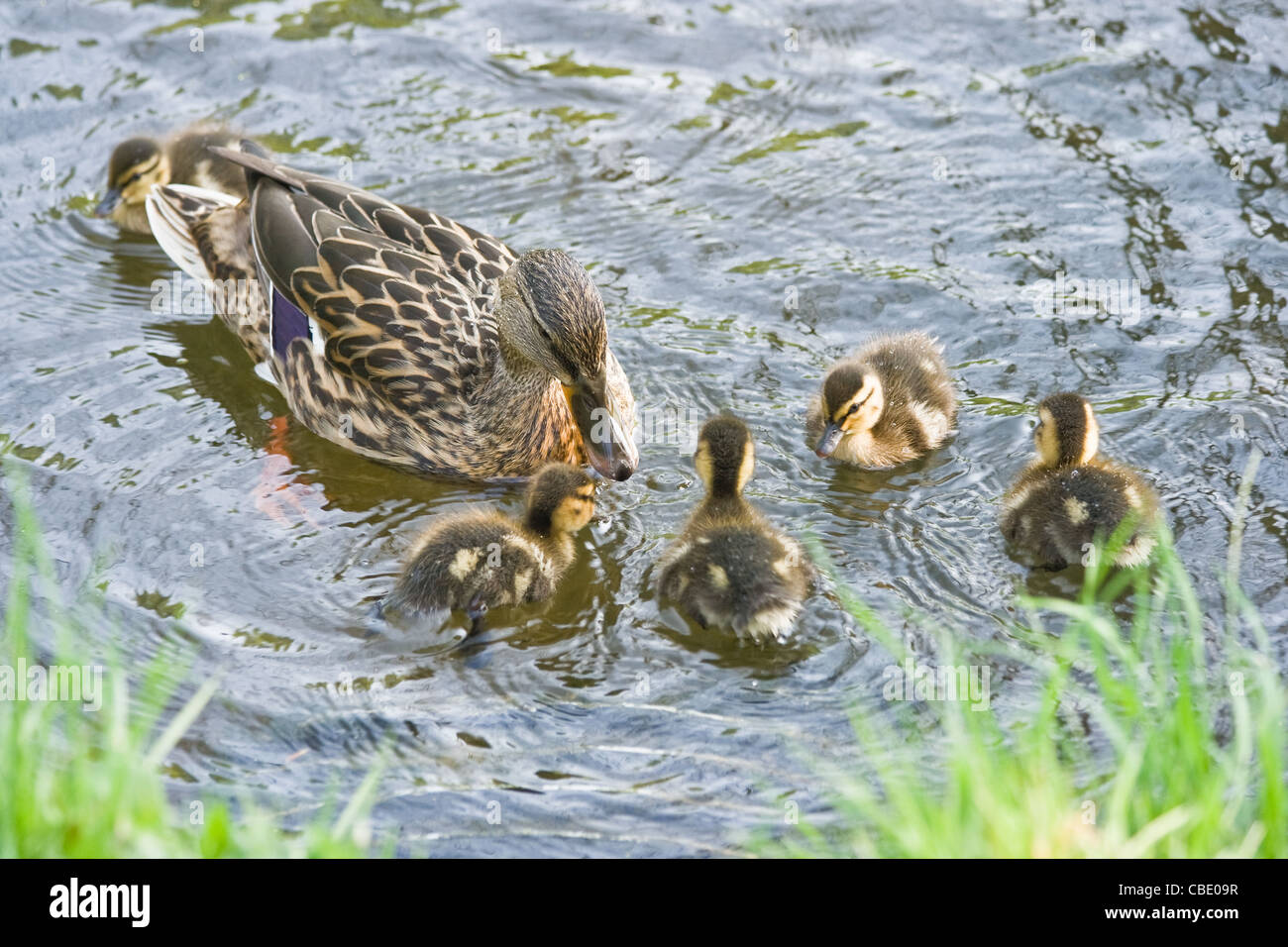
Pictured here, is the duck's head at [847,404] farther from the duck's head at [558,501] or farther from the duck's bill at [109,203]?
the duck's bill at [109,203]

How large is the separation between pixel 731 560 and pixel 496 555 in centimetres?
75

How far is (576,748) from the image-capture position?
13.1 ft

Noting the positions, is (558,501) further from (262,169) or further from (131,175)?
(131,175)

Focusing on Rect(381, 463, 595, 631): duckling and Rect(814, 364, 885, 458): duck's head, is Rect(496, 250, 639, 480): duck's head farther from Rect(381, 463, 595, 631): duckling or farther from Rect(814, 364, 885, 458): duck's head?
Rect(814, 364, 885, 458): duck's head

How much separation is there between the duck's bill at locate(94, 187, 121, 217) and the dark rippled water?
0.46 feet

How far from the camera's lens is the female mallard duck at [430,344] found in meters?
5.05

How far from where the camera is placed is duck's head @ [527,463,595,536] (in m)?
4.67

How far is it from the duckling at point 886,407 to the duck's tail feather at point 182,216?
2915 millimetres

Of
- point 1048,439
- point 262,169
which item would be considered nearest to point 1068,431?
point 1048,439

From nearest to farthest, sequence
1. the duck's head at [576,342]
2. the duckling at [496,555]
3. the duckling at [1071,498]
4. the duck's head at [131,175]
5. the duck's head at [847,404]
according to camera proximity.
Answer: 1. the duckling at [496,555]
2. the duckling at [1071,498]
3. the duck's head at [576,342]
4. the duck's head at [847,404]
5. the duck's head at [131,175]

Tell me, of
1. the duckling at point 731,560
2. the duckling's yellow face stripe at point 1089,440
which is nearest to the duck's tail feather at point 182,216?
the duckling at point 731,560

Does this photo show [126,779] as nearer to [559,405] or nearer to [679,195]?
[559,405]
